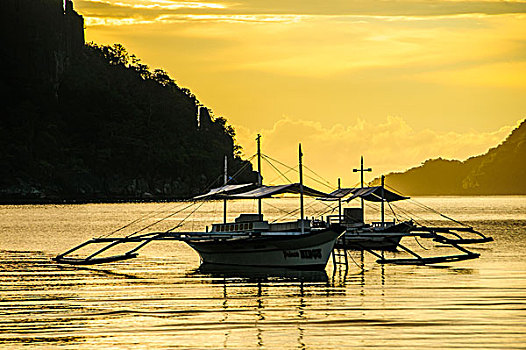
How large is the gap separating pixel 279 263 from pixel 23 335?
24.4 metres

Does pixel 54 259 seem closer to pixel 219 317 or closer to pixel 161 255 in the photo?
pixel 161 255

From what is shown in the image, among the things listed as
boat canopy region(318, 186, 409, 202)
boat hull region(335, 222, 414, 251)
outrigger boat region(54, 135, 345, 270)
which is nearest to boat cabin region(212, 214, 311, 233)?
outrigger boat region(54, 135, 345, 270)

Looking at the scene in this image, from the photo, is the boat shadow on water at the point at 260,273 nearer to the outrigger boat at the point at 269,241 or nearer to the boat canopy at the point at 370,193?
the outrigger boat at the point at 269,241

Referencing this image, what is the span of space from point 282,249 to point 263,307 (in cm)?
1517

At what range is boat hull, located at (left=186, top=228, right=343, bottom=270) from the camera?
51875 mm

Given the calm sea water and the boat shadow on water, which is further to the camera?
the boat shadow on water

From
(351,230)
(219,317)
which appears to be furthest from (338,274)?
(219,317)

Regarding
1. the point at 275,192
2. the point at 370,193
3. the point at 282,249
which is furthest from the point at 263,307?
the point at 370,193

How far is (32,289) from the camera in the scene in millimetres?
45406

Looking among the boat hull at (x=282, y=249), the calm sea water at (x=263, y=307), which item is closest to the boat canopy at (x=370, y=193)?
the calm sea water at (x=263, y=307)

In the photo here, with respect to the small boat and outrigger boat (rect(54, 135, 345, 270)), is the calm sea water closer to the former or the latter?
outrigger boat (rect(54, 135, 345, 270))

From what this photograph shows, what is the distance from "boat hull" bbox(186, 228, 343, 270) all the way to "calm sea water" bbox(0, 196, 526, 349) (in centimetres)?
101

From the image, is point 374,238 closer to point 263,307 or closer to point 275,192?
point 275,192

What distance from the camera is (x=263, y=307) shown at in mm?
38188
